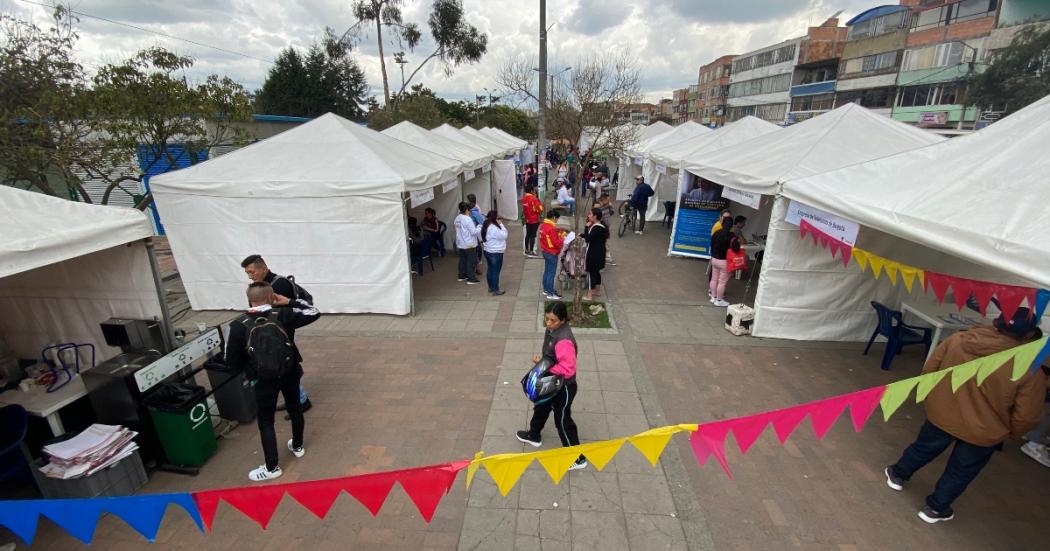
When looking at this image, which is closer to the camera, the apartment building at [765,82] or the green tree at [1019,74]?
the green tree at [1019,74]

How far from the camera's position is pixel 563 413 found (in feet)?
12.9

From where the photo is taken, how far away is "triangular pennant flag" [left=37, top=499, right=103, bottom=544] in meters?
2.53

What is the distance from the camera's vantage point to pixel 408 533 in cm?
345

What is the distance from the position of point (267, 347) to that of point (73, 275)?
9.07 feet

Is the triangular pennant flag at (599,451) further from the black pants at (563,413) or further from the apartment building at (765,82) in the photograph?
the apartment building at (765,82)

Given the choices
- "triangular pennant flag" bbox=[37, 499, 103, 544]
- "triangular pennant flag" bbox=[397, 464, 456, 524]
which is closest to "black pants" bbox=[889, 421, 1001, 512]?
"triangular pennant flag" bbox=[397, 464, 456, 524]

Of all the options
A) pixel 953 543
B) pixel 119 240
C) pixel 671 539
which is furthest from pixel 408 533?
pixel 953 543

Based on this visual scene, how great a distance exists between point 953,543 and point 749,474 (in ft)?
4.60

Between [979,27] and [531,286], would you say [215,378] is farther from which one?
[979,27]

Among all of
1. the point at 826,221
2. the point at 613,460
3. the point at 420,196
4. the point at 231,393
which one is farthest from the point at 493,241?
the point at 826,221

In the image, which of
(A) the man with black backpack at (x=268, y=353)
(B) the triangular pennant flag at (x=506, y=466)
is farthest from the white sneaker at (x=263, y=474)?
(B) the triangular pennant flag at (x=506, y=466)

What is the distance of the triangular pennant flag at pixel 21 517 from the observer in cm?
250

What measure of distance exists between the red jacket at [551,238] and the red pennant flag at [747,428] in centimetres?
519

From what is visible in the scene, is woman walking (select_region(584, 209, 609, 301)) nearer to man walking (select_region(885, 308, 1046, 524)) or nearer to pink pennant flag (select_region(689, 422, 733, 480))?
man walking (select_region(885, 308, 1046, 524))
